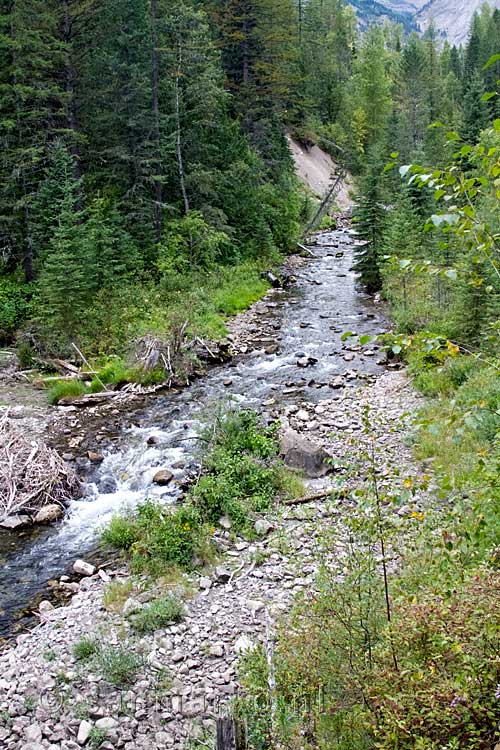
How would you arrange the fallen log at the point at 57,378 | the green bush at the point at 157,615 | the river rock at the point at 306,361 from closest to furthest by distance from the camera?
the green bush at the point at 157,615 < the fallen log at the point at 57,378 < the river rock at the point at 306,361

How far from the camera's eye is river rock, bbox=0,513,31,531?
9773 millimetres

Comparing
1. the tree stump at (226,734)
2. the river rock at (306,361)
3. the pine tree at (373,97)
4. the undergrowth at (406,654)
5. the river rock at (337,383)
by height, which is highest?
the pine tree at (373,97)

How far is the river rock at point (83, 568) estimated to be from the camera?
28.0 feet

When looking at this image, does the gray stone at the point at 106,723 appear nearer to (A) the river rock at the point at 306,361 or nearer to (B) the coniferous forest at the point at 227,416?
(B) the coniferous forest at the point at 227,416

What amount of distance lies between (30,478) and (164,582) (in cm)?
403

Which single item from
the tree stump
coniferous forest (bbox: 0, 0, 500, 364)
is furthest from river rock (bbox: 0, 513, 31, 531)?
coniferous forest (bbox: 0, 0, 500, 364)

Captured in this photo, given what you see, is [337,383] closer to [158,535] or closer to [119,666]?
[158,535]

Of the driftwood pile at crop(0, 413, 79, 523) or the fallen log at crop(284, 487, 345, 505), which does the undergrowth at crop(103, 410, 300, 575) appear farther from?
the driftwood pile at crop(0, 413, 79, 523)

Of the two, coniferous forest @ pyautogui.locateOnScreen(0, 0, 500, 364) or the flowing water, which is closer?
the flowing water

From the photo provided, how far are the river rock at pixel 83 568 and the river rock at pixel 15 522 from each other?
5.61 feet

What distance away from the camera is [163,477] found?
1098 centimetres

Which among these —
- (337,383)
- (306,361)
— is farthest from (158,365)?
(337,383)

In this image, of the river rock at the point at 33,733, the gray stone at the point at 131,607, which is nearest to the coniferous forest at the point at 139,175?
the gray stone at the point at 131,607

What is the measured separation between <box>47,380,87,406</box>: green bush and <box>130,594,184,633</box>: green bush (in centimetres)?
895
